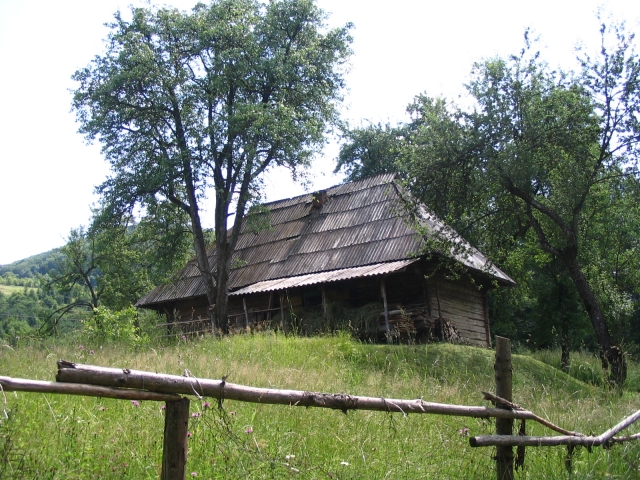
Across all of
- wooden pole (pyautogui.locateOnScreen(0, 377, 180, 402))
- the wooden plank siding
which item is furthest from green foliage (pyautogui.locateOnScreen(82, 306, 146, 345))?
the wooden plank siding

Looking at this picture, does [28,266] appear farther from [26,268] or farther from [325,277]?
[325,277]

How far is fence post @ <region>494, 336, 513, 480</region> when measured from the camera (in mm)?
4863

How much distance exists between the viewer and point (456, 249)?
15.4 metres

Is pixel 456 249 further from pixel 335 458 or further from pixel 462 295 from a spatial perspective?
pixel 335 458

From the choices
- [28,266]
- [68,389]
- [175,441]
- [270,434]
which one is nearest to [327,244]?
[270,434]

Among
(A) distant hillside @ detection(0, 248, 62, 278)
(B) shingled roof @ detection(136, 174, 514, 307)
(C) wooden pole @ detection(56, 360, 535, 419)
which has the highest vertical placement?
(A) distant hillside @ detection(0, 248, 62, 278)

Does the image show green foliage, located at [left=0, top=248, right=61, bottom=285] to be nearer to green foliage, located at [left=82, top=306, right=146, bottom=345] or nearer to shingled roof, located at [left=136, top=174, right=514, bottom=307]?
shingled roof, located at [left=136, top=174, right=514, bottom=307]

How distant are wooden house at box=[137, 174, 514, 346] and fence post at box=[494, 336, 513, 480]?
9.68 metres

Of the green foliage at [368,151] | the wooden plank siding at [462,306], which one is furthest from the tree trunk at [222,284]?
the green foliage at [368,151]

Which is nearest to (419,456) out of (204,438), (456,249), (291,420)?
(291,420)

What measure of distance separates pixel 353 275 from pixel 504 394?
39.7 ft

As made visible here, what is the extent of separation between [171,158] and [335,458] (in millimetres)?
16813

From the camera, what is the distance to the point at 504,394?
16.6 feet

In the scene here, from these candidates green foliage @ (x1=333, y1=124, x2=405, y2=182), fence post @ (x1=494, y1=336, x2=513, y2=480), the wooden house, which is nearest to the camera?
fence post @ (x1=494, y1=336, x2=513, y2=480)
